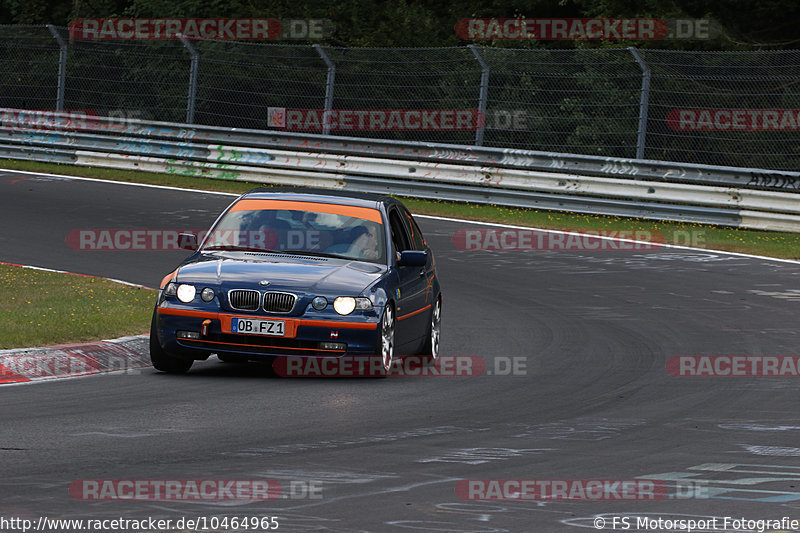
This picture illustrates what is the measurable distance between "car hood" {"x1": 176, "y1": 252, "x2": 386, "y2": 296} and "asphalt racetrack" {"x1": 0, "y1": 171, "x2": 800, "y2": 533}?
0.73m

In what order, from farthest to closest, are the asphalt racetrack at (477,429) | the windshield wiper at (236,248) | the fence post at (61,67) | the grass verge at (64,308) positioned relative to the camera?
the fence post at (61,67) < the windshield wiper at (236,248) < the grass verge at (64,308) < the asphalt racetrack at (477,429)

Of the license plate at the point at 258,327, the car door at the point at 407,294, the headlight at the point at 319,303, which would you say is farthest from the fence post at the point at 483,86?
the license plate at the point at 258,327

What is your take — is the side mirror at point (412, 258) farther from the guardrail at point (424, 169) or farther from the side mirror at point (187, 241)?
the guardrail at point (424, 169)

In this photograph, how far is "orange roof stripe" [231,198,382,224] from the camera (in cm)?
1206

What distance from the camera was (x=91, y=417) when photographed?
8766mm

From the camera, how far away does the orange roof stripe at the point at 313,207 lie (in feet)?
39.6

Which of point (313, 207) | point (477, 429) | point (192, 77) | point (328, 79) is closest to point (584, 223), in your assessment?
point (328, 79)

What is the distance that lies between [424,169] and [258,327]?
1472 cm

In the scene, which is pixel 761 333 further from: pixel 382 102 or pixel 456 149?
pixel 382 102

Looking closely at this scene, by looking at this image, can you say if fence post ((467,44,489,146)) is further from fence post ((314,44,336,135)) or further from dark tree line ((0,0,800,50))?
dark tree line ((0,0,800,50))

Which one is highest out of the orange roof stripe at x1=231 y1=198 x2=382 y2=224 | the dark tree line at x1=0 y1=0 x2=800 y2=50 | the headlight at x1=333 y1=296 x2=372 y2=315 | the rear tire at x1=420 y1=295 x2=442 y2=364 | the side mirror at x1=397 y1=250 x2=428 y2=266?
the dark tree line at x1=0 y1=0 x2=800 y2=50

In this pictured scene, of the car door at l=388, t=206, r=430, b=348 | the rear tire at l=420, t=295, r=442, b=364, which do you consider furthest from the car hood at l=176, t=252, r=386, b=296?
the rear tire at l=420, t=295, r=442, b=364

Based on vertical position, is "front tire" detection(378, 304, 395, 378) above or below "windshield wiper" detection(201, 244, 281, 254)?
below

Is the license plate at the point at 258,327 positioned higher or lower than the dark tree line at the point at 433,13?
lower
